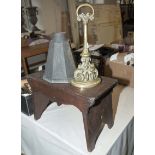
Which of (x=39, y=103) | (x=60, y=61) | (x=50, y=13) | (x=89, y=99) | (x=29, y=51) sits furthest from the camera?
(x=50, y=13)

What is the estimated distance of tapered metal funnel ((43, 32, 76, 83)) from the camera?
2.63 ft

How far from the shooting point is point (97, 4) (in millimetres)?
2938

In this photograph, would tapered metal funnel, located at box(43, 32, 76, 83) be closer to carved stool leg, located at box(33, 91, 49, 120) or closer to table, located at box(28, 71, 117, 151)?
table, located at box(28, 71, 117, 151)

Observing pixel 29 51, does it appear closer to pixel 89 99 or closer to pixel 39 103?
pixel 39 103

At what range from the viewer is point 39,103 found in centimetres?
96

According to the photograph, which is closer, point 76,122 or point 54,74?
point 54,74

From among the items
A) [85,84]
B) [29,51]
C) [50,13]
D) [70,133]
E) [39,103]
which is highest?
[50,13]

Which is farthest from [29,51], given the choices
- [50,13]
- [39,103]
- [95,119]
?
[95,119]

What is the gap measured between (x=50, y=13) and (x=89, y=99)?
92.5 inches

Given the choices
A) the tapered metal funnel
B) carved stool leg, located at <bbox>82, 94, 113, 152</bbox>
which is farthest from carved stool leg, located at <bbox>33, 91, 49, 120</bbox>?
carved stool leg, located at <bbox>82, 94, 113, 152</bbox>

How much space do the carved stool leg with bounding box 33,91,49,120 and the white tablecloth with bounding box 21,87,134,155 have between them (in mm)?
31
